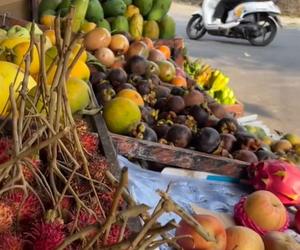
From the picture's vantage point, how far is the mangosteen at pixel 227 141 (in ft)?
6.71

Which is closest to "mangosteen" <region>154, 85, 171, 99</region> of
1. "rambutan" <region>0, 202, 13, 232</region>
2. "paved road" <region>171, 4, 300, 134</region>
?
"rambutan" <region>0, 202, 13, 232</region>

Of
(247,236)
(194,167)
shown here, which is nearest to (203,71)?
(194,167)

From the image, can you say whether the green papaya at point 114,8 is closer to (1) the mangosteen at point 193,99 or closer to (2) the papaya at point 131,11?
(2) the papaya at point 131,11

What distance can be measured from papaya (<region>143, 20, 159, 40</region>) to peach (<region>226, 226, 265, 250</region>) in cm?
222

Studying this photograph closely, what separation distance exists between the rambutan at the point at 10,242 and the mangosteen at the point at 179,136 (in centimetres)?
118

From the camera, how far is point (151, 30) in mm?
3551

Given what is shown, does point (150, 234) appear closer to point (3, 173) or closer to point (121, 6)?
point (3, 173)

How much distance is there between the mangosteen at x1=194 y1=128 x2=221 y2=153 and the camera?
6.38ft

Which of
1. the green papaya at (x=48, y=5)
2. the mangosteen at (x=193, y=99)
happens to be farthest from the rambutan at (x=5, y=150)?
the green papaya at (x=48, y=5)

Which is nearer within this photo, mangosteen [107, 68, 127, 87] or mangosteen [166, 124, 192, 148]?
mangosteen [166, 124, 192, 148]

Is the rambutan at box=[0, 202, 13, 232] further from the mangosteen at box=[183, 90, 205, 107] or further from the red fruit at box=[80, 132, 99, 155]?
the mangosteen at box=[183, 90, 205, 107]

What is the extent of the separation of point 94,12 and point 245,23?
20.1 feet

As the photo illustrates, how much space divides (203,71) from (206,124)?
1673 mm

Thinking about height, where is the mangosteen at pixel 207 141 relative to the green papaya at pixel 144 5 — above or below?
below
